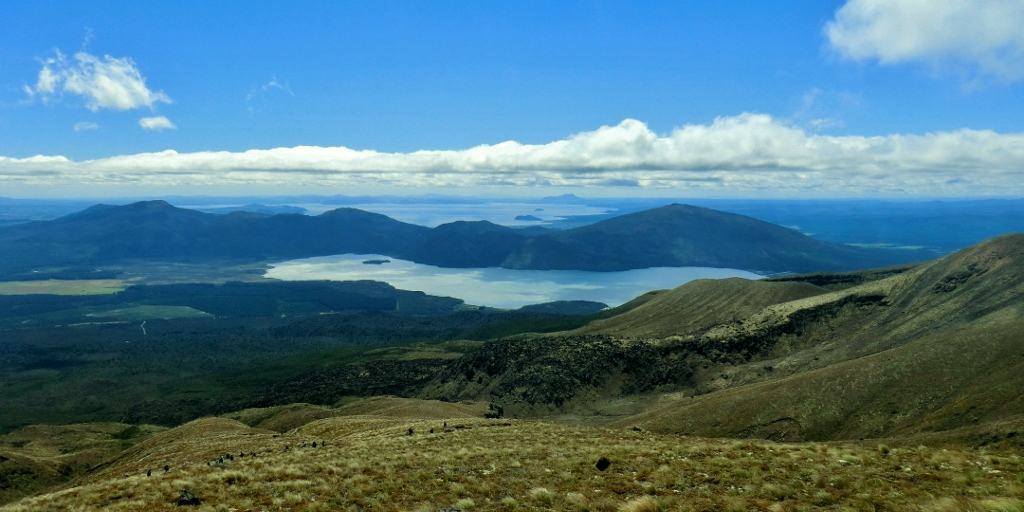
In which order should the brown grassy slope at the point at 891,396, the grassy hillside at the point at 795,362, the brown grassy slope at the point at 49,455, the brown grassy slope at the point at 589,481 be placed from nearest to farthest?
1. the brown grassy slope at the point at 589,481
2. the brown grassy slope at the point at 891,396
3. the grassy hillside at the point at 795,362
4. the brown grassy slope at the point at 49,455

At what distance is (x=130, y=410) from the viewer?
509 ft

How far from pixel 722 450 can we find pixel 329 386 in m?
125

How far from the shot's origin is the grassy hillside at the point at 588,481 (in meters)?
19.6

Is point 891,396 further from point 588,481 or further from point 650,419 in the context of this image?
point 588,481

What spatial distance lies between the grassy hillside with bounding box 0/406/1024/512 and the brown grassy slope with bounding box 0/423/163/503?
4167 centimetres

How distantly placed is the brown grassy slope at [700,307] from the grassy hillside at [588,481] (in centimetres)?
10634

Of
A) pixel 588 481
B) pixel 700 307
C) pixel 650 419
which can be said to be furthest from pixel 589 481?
pixel 700 307

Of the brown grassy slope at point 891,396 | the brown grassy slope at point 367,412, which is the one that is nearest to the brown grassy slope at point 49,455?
the brown grassy slope at point 367,412

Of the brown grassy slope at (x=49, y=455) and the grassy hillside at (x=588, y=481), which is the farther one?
the brown grassy slope at (x=49, y=455)

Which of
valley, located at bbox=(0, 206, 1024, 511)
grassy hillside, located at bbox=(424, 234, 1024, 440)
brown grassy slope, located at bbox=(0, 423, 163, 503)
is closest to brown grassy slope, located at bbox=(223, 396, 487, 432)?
valley, located at bbox=(0, 206, 1024, 511)

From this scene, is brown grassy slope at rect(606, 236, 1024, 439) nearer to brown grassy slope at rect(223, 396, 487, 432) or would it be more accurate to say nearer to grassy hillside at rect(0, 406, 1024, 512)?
brown grassy slope at rect(223, 396, 487, 432)

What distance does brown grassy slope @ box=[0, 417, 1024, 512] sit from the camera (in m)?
19.6

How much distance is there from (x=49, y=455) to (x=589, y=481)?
89.4 meters

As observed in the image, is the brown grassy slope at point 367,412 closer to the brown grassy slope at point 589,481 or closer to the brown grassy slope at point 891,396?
the brown grassy slope at point 891,396
